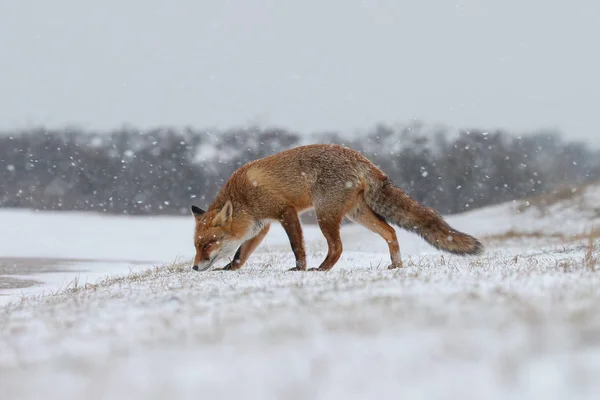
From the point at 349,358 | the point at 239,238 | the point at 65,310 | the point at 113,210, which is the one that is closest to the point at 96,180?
the point at 113,210

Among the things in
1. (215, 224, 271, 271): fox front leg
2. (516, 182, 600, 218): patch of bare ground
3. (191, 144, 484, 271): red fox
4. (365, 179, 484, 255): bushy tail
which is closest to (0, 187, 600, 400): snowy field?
(365, 179, 484, 255): bushy tail

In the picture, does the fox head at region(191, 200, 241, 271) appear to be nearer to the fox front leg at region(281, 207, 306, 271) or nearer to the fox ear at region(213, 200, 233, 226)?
the fox ear at region(213, 200, 233, 226)

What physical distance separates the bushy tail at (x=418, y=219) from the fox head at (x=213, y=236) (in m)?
2.45

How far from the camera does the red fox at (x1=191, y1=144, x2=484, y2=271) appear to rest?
9352 mm

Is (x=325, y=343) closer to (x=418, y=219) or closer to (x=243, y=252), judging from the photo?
(x=418, y=219)

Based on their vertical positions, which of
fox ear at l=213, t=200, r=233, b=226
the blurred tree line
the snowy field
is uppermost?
the blurred tree line

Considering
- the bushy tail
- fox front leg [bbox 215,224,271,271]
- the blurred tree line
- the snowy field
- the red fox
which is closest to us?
the snowy field

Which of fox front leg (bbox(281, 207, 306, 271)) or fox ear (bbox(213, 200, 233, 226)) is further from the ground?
fox ear (bbox(213, 200, 233, 226))

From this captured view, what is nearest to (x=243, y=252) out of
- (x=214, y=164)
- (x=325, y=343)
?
(x=325, y=343)

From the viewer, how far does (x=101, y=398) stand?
283 cm

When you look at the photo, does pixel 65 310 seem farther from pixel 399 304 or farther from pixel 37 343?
pixel 399 304

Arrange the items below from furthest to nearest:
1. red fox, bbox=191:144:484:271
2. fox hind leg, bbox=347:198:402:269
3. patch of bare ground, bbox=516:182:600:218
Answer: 1. patch of bare ground, bbox=516:182:600:218
2. fox hind leg, bbox=347:198:402:269
3. red fox, bbox=191:144:484:271

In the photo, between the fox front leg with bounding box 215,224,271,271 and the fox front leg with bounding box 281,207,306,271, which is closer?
the fox front leg with bounding box 281,207,306,271

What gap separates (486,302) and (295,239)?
5716 millimetres
